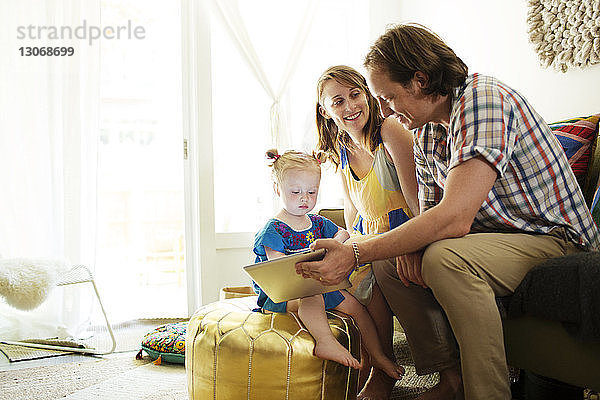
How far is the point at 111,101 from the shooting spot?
3285 mm

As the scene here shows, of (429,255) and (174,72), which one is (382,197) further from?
(174,72)

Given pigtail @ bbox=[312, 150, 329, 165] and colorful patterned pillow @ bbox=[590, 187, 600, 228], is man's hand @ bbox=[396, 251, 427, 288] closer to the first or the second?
pigtail @ bbox=[312, 150, 329, 165]

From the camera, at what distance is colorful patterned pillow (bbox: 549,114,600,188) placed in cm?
194

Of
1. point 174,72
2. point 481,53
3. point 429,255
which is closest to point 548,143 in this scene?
point 429,255

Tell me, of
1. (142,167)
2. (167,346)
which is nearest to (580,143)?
(167,346)

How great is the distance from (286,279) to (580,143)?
1.22m

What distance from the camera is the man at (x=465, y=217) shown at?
50.7 inches

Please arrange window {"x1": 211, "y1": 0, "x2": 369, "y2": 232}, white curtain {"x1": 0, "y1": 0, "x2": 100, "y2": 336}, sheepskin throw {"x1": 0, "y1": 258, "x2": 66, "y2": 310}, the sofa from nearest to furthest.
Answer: the sofa
sheepskin throw {"x1": 0, "y1": 258, "x2": 66, "y2": 310}
white curtain {"x1": 0, "y1": 0, "x2": 100, "y2": 336}
window {"x1": 211, "y1": 0, "x2": 369, "y2": 232}

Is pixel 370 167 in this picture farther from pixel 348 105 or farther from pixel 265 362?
pixel 265 362

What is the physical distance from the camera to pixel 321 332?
4.97 feet

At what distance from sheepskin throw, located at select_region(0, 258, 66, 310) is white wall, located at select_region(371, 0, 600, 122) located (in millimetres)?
2414

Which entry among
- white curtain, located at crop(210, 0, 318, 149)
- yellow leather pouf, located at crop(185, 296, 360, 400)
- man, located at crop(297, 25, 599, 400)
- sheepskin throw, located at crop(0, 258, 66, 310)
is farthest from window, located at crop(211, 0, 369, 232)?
man, located at crop(297, 25, 599, 400)

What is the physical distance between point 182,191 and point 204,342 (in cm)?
193

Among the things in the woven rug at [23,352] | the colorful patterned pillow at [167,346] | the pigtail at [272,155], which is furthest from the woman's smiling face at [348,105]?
the woven rug at [23,352]
